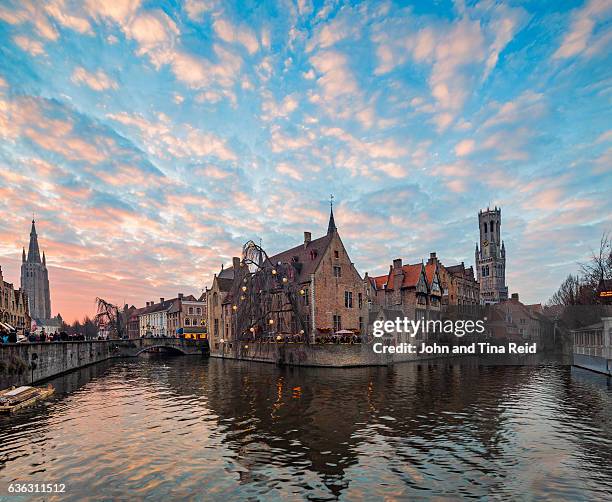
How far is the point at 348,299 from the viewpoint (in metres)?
63.7

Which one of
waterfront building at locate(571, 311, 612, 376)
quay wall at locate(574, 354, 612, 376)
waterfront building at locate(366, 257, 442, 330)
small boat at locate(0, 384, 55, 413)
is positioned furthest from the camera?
waterfront building at locate(366, 257, 442, 330)

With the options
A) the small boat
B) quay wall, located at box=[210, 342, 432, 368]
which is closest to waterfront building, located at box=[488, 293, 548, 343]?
quay wall, located at box=[210, 342, 432, 368]

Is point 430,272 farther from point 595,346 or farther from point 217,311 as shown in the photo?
point 217,311

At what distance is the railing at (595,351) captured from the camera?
39.2 m

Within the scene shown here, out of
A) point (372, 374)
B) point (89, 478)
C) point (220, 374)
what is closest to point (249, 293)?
point (220, 374)

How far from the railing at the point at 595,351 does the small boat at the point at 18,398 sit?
47512mm

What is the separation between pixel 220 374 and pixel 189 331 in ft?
220

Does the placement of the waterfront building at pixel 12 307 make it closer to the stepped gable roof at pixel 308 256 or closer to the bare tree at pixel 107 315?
the bare tree at pixel 107 315

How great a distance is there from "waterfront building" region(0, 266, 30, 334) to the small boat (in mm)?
33808

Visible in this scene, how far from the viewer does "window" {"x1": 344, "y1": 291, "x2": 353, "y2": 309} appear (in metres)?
63.3

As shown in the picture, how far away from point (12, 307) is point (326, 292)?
183 ft

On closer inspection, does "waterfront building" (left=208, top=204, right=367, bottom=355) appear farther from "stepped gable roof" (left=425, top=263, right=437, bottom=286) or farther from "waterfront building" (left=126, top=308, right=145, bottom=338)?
"waterfront building" (left=126, top=308, right=145, bottom=338)

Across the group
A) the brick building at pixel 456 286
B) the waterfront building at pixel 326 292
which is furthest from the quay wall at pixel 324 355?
the brick building at pixel 456 286

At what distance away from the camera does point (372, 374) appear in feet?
142
